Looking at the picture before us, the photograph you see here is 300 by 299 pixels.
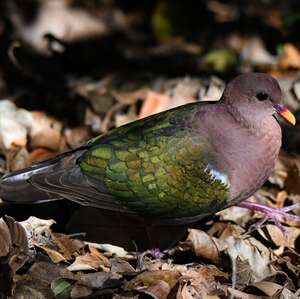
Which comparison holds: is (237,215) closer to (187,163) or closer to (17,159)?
(187,163)

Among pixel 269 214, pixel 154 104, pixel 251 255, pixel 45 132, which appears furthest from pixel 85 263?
pixel 154 104

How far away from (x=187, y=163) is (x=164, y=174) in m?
0.12

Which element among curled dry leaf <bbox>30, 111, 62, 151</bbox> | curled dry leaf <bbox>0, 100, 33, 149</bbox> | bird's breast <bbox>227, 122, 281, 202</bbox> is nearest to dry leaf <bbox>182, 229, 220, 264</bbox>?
bird's breast <bbox>227, 122, 281, 202</bbox>

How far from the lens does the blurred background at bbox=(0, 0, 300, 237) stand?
16.2 feet

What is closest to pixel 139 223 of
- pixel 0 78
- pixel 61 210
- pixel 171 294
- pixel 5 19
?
pixel 61 210

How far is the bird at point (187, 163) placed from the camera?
3.77m

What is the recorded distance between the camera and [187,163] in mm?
A: 3766

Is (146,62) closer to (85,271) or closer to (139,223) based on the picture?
(139,223)

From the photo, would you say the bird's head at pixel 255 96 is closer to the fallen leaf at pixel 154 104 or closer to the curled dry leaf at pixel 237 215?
the curled dry leaf at pixel 237 215

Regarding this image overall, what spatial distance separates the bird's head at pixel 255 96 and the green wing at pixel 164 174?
243mm

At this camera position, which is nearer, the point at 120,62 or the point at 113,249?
the point at 113,249

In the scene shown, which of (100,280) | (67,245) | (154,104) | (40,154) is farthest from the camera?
(154,104)

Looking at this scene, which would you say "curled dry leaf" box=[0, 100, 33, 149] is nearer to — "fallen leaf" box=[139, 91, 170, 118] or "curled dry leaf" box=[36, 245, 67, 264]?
"fallen leaf" box=[139, 91, 170, 118]

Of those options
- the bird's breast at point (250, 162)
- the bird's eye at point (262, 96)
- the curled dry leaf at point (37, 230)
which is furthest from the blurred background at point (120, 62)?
the bird's eye at point (262, 96)
